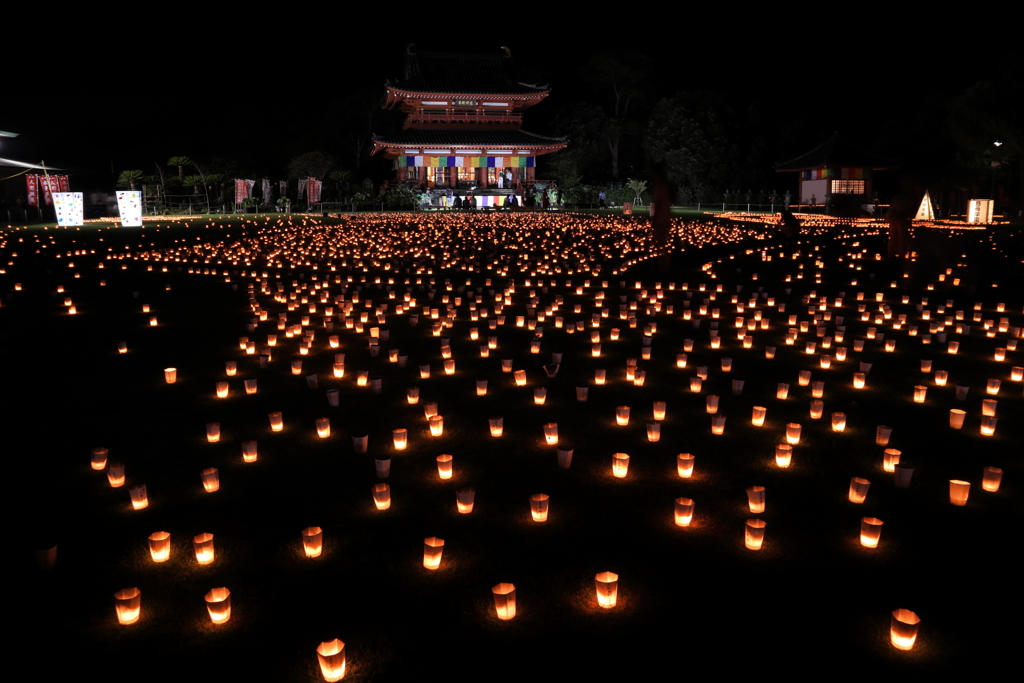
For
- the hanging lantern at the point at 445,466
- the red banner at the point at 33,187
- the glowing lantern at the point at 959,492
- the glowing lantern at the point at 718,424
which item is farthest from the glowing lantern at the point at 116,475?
the red banner at the point at 33,187

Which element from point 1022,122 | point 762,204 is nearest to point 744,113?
point 762,204

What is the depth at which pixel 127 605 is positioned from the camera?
8.50 ft

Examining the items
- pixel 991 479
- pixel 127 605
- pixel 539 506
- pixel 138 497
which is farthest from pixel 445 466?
pixel 991 479

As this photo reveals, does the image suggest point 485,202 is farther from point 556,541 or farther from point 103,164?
point 556,541

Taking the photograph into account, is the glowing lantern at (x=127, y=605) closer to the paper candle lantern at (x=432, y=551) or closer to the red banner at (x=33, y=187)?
the paper candle lantern at (x=432, y=551)

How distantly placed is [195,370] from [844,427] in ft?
16.8

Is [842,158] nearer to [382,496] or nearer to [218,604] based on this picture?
[382,496]

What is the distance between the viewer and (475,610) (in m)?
2.72

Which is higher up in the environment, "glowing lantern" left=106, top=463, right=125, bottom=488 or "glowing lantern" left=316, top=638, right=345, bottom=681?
"glowing lantern" left=106, top=463, right=125, bottom=488

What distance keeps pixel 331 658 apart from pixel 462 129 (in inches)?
1797

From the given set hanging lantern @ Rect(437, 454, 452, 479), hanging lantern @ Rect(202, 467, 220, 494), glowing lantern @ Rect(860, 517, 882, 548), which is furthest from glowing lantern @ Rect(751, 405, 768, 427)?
hanging lantern @ Rect(202, 467, 220, 494)

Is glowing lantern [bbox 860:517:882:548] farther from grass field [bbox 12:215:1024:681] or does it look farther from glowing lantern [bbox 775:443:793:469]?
glowing lantern [bbox 775:443:793:469]

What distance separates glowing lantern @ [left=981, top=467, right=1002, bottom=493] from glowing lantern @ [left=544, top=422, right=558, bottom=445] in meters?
2.28

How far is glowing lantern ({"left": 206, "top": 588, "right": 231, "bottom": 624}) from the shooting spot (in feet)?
8.48
